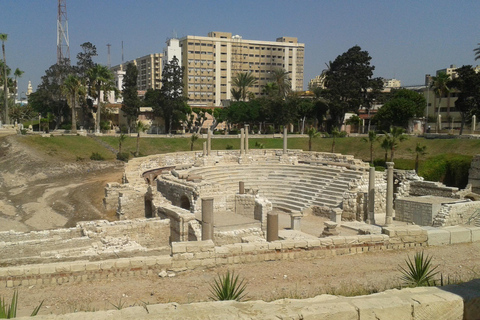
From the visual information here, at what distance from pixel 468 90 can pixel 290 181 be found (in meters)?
33.6

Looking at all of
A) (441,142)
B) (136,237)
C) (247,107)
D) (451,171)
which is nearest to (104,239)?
(136,237)

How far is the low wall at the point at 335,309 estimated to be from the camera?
5.90 metres

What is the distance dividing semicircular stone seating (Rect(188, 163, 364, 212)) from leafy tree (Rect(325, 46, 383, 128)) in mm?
33841

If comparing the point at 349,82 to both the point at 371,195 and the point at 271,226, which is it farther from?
the point at 271,226

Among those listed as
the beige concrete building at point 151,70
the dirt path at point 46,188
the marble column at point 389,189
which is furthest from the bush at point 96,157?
the beige concrete building at point 151,70

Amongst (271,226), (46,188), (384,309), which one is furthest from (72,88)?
(384,309)

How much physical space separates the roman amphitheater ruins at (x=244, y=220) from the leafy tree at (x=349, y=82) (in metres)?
27.7

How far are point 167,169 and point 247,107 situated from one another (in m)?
33.4

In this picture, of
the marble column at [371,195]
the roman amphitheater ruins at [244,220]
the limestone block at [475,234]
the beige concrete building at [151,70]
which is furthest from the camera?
the beige concrete building at [151,70]

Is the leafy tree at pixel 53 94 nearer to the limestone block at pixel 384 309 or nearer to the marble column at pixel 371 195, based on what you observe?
the marble column at pixel 371 195

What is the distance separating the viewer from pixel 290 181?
31281 mm

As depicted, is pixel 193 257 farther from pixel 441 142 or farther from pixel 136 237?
pixel 441 142

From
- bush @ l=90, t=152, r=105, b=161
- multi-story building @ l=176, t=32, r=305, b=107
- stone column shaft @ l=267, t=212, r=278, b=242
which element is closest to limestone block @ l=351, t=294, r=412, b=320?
stone column shaft @ l=267, t=212, r=278, b=242

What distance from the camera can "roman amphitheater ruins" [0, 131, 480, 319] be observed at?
1037 cm
